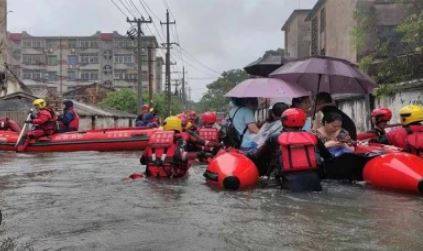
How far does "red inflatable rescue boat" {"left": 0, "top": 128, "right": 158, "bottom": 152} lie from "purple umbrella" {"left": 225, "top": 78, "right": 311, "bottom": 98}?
27.2 feet

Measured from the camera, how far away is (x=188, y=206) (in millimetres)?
6703

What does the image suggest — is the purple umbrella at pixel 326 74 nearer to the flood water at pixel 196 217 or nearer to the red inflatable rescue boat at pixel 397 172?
the red inflatable rescue boat at pixel 397 172

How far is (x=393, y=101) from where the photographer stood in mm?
15953

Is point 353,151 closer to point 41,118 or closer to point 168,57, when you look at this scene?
point 41,118

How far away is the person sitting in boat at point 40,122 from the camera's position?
1670 cm

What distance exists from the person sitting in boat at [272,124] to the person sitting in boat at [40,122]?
32.8 ft

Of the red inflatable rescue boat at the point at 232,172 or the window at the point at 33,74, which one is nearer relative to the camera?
the red inflatable rescue boat at the point at 232,172

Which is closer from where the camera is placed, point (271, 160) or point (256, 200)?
point (256, 200)

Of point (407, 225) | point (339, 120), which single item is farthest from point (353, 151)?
point (407, 225)

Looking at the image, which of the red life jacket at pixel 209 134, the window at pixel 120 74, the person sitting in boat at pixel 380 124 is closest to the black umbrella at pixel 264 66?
the person sitting in boat at pixel 380 124

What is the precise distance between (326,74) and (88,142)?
9.69m

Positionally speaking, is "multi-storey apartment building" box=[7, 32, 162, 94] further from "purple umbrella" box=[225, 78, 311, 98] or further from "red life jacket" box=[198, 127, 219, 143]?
"purple umbrella" box=[225, 78, 311, 98]

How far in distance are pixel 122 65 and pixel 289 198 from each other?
7923 centimetres

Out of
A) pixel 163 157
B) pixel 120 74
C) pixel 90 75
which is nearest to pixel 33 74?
pixel 90 75
